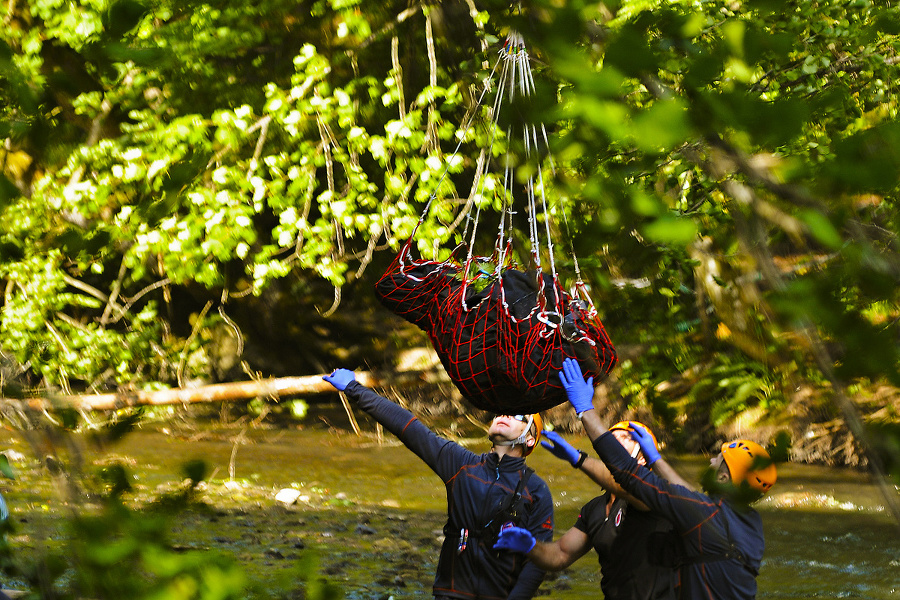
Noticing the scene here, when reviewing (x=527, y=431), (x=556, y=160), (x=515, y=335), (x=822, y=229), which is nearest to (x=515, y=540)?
(x=527, y=431)

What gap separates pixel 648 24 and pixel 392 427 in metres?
3.16

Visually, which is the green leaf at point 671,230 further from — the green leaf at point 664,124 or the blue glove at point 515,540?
the blue glove at point 515,540

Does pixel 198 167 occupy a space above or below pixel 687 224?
above

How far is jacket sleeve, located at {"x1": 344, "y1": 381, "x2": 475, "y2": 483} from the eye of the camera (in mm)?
4154

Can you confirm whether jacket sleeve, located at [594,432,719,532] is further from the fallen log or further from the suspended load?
the fallen log

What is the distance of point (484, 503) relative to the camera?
4.00m

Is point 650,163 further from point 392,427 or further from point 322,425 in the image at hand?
point 322,425

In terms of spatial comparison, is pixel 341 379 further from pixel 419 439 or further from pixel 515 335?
pixel 515 335

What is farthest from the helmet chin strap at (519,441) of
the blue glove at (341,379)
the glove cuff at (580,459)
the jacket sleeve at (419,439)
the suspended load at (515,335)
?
the suspended load at (515,335)

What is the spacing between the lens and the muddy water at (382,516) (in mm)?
7254

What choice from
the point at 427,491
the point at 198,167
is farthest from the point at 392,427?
the point at 427,491

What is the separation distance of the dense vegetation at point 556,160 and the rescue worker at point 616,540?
1.65 ft

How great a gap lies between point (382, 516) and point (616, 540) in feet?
19.4

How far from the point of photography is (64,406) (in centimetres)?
153
